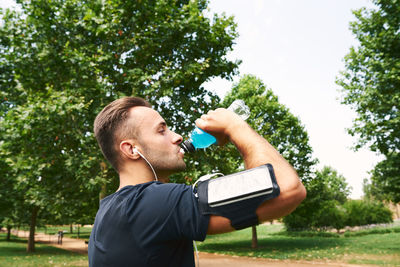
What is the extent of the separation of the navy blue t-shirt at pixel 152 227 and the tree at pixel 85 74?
27.8 ft

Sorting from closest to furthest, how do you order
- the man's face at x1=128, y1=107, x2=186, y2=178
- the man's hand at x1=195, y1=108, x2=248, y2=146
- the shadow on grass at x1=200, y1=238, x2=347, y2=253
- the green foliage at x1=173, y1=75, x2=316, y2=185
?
1. the man's hand at x1=195, y1=108, x2=248, y2=146
2. the man's face at x1=128, y1=107, x2=186, y2=178
3. the shadow on grass at x1=200, y1=238, x2=347, y2=253
4. the green foliage at x1=173, y1=75, x2=316, y2=185

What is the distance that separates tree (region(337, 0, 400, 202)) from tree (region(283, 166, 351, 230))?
20.9 ft

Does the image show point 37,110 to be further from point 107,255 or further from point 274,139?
point 274,139

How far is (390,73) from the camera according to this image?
1423 cm

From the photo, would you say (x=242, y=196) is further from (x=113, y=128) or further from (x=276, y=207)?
(x=113, y=128)

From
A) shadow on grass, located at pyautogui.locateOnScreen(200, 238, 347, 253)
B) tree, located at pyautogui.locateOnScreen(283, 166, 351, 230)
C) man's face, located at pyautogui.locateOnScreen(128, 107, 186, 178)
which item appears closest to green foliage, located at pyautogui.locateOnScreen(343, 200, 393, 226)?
tree, located at pyautogui.locateOnScreen(283, 166, 351, 230)

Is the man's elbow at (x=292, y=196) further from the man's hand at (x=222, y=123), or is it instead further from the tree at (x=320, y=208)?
the tree at (x=320, y=208)

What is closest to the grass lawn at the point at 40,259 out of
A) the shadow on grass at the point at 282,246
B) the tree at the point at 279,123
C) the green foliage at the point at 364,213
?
the shadow on grass at the point at 282,246

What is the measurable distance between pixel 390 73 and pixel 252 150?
1595 cm

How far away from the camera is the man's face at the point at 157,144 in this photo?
1.71m

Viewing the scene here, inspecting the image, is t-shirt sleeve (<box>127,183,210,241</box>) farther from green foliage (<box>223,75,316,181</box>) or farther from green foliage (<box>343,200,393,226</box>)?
green foliage (<box>343,200,393,226</box>)

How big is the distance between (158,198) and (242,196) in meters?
0.38

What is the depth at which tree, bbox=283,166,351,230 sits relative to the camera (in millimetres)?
23919

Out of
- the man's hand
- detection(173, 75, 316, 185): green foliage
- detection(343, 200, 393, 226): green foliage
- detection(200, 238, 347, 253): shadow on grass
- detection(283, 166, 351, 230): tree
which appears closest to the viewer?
the man's hand
